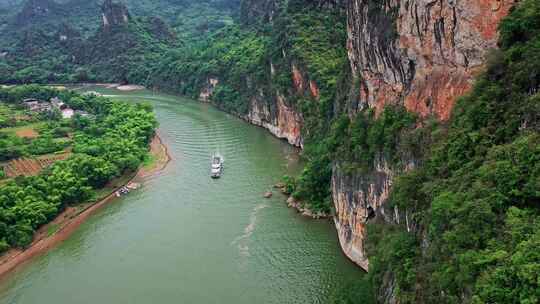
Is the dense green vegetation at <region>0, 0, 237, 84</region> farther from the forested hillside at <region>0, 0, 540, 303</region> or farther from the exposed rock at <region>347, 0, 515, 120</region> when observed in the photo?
the exposed rock at <region>347, 0, 515, 120</region>

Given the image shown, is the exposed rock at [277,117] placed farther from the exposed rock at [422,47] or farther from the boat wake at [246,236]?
the exposed rock at [422,47]

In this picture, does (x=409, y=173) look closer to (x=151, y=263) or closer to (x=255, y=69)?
(x=151, y=263)

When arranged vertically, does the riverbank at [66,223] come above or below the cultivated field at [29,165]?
below

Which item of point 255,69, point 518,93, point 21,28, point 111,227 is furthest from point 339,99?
point 21,28

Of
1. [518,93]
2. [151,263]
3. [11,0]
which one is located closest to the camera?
[518,93]

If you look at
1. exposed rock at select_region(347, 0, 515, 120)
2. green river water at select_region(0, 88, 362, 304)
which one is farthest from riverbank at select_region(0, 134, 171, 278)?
exposed rock at select_region(347, 0, 515, 120)

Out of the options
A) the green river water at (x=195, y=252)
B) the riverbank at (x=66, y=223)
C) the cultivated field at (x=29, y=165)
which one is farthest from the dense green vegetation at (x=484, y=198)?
the cultivated field at (x=29, y=165)

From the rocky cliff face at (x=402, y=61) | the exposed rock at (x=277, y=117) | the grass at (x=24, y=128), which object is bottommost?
the grass at (x=24, y=128)

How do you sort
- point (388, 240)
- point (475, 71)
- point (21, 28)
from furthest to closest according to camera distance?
point (21, 28)
point (388, 240)
point (475, 71)
